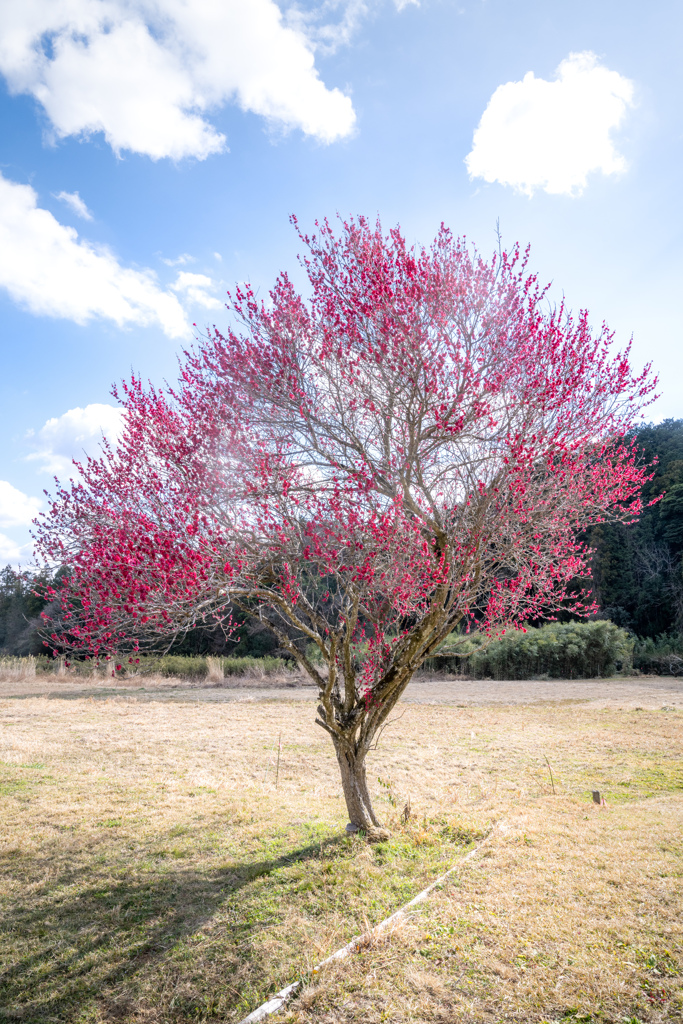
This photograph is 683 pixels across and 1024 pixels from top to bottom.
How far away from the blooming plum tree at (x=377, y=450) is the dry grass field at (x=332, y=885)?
1140 millimetres

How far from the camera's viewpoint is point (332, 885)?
13.3 feet

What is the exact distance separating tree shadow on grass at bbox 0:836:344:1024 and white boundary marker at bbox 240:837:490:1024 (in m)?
0.34

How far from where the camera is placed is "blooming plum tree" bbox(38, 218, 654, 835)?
4.21 m

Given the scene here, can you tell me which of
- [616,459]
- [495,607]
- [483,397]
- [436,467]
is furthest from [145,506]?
[616,459]

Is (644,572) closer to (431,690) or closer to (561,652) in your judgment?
(561,652)

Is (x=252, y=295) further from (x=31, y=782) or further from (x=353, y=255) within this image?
(x=31, y=782)

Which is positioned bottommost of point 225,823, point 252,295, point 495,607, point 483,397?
point 225,823

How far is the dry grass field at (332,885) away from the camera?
9.18 feet

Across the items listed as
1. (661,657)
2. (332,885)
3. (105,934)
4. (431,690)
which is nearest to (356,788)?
(332,885)

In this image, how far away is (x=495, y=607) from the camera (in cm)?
500

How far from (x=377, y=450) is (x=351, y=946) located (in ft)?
10.9

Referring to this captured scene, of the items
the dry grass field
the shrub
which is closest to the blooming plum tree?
the dry grass field

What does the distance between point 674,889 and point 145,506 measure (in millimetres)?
4479

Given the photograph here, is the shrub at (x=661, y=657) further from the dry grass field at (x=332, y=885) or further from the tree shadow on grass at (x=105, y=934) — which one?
the tree shadow on grass at (x=105, y=934)
